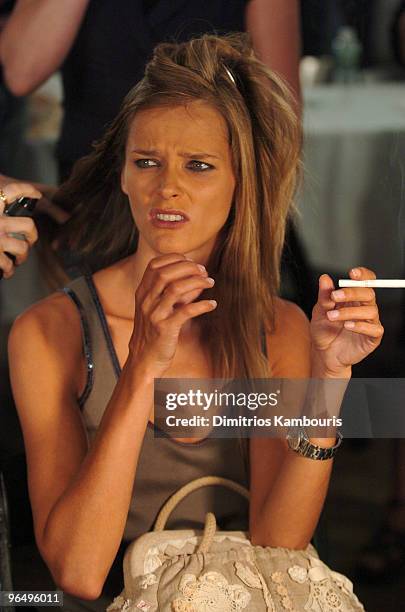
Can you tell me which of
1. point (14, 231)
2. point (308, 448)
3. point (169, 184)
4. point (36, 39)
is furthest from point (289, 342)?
point (36, 39)

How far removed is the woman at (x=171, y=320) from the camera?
0.99m

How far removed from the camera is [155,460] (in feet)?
3.69

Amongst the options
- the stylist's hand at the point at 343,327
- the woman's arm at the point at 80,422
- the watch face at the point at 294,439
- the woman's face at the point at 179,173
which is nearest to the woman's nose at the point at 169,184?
the woman's face at the point at 179,173

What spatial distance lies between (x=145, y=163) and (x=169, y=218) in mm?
76

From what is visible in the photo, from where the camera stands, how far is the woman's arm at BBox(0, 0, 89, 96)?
3.65 feet

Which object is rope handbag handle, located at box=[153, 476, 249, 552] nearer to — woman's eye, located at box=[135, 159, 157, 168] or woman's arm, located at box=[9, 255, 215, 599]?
woman's arm, located at box=[9, 255, 215, 599]

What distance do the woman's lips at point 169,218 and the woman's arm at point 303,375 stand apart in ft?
0.62

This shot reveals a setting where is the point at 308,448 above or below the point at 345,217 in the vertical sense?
below

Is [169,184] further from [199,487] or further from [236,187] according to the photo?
[199,487]

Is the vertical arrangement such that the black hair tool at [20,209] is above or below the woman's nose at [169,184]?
below

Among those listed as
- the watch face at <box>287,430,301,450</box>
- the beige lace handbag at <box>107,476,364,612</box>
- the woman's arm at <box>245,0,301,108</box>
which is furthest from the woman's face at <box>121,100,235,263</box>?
the beige lace handbag at <box>107,476,364,612</box>

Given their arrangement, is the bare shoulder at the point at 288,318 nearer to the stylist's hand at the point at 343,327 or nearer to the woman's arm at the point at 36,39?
the stylist's hand at the point at 343,327

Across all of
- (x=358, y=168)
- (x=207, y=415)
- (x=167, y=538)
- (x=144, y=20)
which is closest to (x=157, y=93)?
(x=144, y=20)

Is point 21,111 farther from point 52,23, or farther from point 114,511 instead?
point 114,511
